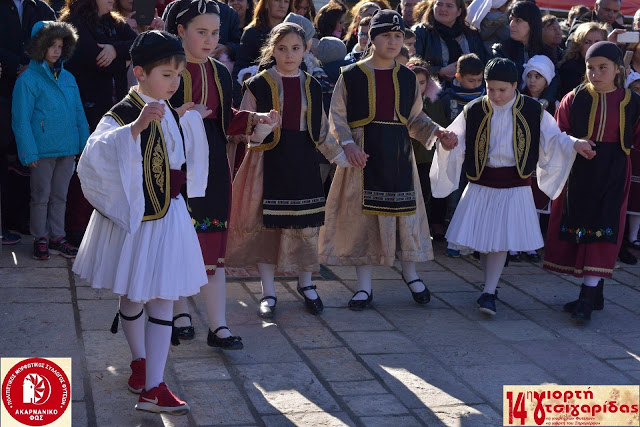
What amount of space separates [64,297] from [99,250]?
1711 millimetres

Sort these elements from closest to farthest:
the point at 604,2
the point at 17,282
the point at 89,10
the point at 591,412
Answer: the point at 591,412 → the point at 17,282 → the point at 89,10 → the point at 604,2

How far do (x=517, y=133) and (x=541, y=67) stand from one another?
198cm

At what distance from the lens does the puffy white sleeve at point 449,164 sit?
593 cm

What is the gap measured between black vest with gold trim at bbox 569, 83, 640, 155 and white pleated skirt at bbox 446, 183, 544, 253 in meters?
0.55

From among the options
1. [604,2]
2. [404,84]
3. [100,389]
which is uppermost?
[604,2]


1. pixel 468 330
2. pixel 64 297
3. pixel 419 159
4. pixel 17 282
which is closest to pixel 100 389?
pixel 64 297

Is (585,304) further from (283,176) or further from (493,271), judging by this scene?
(283,176)

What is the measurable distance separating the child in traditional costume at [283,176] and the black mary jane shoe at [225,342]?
2.14 ft

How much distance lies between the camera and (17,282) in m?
5.85

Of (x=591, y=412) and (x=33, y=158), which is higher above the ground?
(x=33, y=158)

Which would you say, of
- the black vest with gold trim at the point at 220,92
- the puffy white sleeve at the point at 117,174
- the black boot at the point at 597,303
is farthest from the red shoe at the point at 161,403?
the black boot at the point at 597,303

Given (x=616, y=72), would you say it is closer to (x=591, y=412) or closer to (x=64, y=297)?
(x=591, y=412)

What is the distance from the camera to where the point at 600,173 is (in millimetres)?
5895

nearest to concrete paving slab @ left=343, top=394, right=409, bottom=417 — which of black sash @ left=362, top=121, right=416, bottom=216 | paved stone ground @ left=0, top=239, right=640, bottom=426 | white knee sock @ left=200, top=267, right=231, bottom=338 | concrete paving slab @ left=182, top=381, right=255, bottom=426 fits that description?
paved stone ground @ left=0, top=239, right=640, bottom=426
